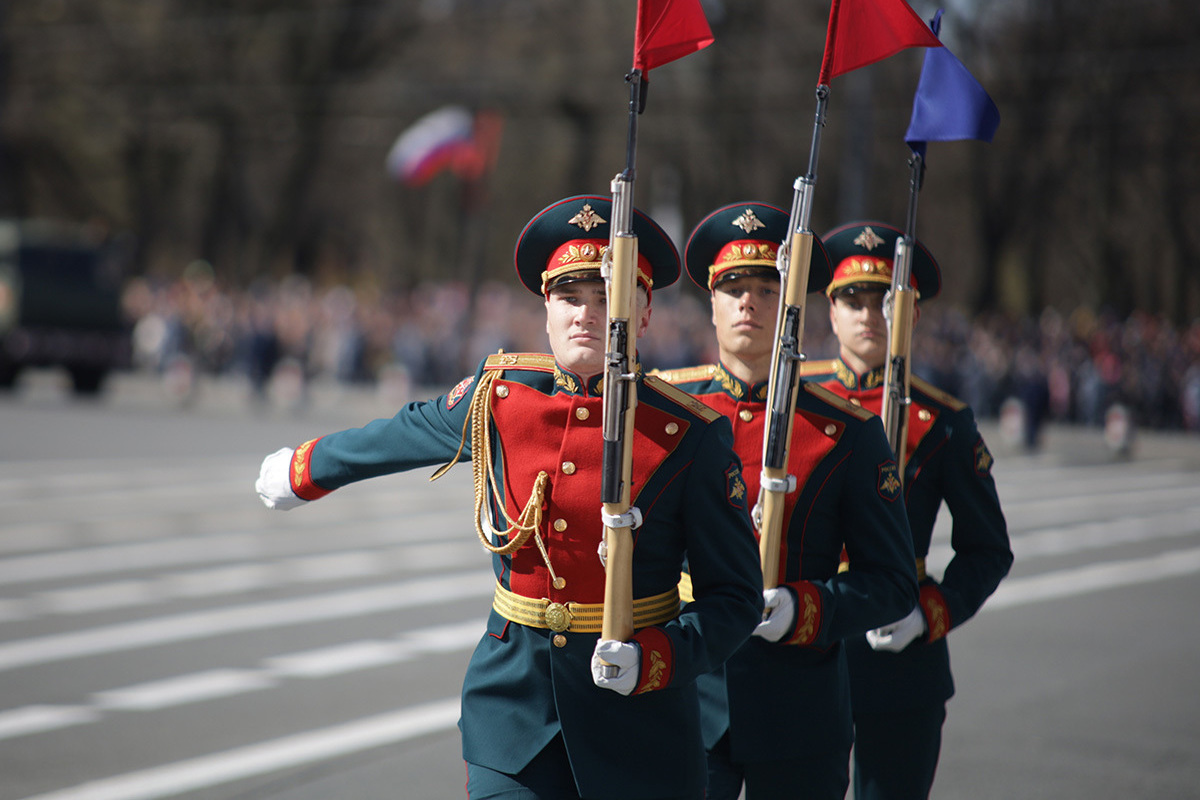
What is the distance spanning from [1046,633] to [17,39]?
35294mm

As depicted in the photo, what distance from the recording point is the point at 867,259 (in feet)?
13.6

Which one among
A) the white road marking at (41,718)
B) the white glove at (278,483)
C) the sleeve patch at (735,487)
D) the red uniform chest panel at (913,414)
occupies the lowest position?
the white road marking at (41,718)

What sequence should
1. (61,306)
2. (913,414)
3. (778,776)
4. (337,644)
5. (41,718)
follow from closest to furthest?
(778,776), (913,414), (41,718), (337,644), (61,306)

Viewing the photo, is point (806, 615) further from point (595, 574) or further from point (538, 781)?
point (538, 781)

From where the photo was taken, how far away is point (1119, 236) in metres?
34.8

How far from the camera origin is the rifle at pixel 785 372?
10.9 feet

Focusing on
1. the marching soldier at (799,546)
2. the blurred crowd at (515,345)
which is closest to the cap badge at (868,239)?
the marching soldier at (799,546)

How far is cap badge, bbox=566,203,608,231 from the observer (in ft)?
10.1

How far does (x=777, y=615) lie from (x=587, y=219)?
3.10ft

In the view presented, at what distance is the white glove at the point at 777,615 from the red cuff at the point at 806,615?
0.02m

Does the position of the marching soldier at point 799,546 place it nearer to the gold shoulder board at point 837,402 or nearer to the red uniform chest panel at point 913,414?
the gold shoulder board at point 837,402

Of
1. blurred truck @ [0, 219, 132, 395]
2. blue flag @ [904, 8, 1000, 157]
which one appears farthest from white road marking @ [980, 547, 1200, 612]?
blurred truck @ [0, 219, 132, 395]

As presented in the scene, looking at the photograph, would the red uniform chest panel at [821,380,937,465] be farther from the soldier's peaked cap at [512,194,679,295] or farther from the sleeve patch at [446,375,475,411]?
the sleeve patch at [446,375,475,411]

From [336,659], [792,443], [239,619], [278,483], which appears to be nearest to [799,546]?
[792,443]
